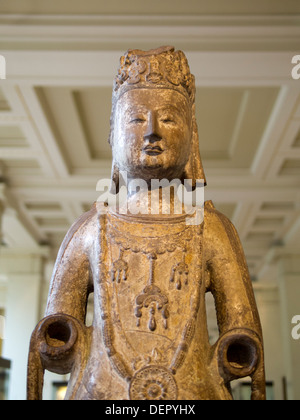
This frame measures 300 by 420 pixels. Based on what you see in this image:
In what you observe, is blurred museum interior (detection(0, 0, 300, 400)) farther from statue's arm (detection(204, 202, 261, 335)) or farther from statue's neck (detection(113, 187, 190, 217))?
statue's arm (detection(204, 202, 261, 335))

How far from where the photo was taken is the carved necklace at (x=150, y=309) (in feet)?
6.81

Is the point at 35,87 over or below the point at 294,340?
over

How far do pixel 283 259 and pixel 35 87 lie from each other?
8.05 meters

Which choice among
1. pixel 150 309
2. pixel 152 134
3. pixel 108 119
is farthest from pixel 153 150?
pixel 108 119

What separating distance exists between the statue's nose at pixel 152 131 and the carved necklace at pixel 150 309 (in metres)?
0.42

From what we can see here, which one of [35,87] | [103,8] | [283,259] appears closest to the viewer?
[103,8]

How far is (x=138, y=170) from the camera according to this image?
2.56 m

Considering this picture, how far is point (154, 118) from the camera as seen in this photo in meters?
2.53

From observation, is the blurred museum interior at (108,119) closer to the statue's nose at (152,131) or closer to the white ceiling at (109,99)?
the white ceiling at (109,99)

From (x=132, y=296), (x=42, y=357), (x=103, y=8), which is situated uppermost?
(x=103, y=8)

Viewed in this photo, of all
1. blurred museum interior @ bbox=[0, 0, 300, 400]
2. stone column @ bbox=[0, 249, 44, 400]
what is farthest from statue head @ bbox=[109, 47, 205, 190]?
stone column @ bbox=[0, 249, 44, 400]

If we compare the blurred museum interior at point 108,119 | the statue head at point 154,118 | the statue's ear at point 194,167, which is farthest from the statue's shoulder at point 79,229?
the blurred museum interior at point 108,119

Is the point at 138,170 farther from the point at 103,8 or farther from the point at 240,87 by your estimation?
the point at 240,87
